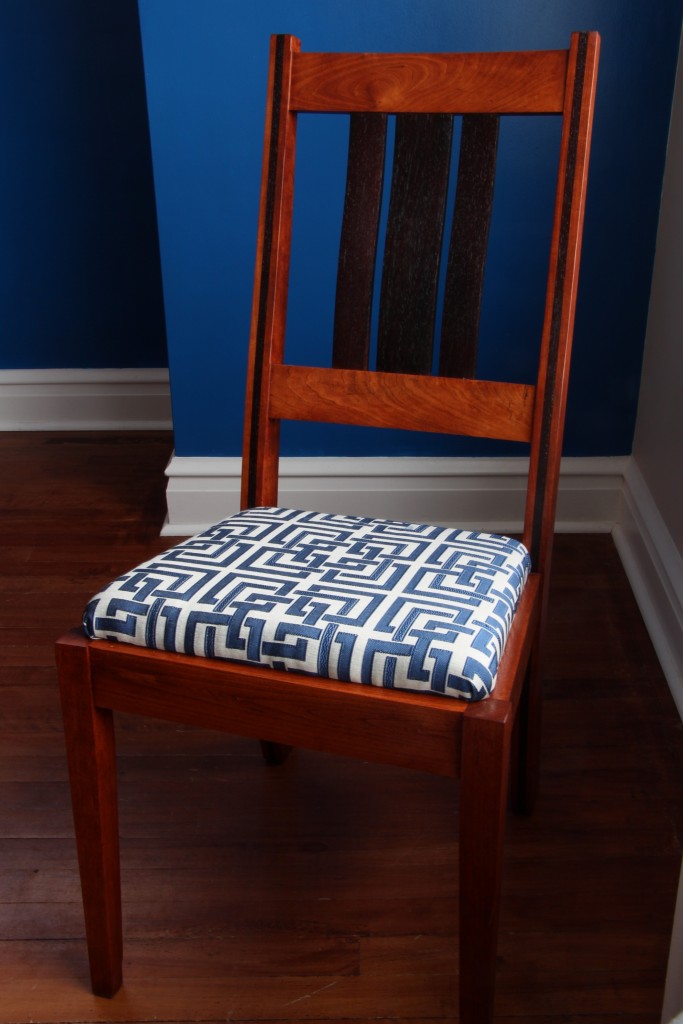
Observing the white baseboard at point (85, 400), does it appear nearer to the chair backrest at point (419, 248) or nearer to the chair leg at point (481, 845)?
the chair backrest at point (419, 248)

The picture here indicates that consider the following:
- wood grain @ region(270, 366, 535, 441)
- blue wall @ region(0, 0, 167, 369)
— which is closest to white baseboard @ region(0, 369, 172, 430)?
blue wall @ region(0, 0, 167, 369)

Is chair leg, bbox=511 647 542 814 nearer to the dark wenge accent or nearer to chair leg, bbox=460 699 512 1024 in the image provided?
the dark wenge accent

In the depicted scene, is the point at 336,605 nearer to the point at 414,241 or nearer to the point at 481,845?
the point at 481,845

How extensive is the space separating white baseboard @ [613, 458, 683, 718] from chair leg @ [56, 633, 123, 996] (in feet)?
3.01

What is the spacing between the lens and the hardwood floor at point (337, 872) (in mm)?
1109

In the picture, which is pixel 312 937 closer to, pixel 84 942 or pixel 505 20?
pixel 84 942

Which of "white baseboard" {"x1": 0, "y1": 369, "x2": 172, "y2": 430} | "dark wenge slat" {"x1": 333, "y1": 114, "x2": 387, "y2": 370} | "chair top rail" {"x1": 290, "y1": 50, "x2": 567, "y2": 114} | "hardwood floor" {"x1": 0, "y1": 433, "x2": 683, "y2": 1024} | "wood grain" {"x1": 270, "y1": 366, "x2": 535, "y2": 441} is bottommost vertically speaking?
"hardwood floor" {"x1": 0, "y1": 433, "x2": 683, "y2": 1024}

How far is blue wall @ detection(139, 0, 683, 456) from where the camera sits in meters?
1.83

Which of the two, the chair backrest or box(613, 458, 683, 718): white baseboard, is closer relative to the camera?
the chair backrest

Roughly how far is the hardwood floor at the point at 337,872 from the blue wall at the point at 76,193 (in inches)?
49.9

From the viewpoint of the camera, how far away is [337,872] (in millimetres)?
1277

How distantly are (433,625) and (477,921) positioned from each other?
27 centimetres

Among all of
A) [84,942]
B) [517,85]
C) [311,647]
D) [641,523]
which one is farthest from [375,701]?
[641,523]

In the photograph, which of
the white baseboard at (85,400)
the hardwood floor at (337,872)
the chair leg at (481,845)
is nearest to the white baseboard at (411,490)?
the hardwood floor at (337,872)
